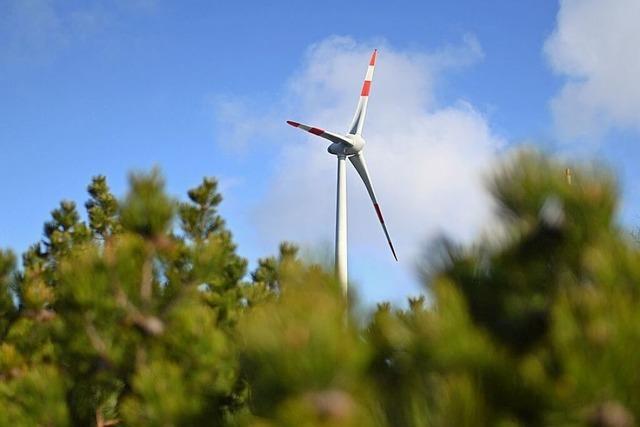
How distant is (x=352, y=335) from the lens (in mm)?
3568

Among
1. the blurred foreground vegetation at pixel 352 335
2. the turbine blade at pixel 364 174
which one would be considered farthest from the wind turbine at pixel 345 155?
the blurred foreground vegetation at pixel 352 335

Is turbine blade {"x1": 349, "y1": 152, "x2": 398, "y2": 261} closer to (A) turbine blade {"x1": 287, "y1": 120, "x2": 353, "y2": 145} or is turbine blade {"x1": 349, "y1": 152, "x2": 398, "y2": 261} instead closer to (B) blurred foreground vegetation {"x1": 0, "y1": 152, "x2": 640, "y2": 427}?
(A) turbine blade {"x1": 287, "y1": 120, "x2": 353, "y2": 145}

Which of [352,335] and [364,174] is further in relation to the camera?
[364,174]

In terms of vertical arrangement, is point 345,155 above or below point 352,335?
above

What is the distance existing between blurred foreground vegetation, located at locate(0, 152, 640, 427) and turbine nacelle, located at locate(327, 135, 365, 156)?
15.0 meters

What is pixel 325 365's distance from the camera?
316 centimetres

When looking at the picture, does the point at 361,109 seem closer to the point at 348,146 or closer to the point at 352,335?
the point at 348,146

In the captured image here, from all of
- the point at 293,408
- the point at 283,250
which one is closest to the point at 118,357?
the point at 293,408

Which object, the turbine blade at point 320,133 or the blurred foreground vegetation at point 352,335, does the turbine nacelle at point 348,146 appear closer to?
the turbine blade at point 320,133

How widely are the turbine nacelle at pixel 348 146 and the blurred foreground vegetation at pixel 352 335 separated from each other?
15048 mm

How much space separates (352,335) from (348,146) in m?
17.7

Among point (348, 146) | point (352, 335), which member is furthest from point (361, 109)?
point (352, 335)

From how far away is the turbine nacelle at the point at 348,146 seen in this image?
21.1 meters

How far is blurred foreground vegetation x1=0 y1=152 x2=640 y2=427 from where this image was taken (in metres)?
3.20
